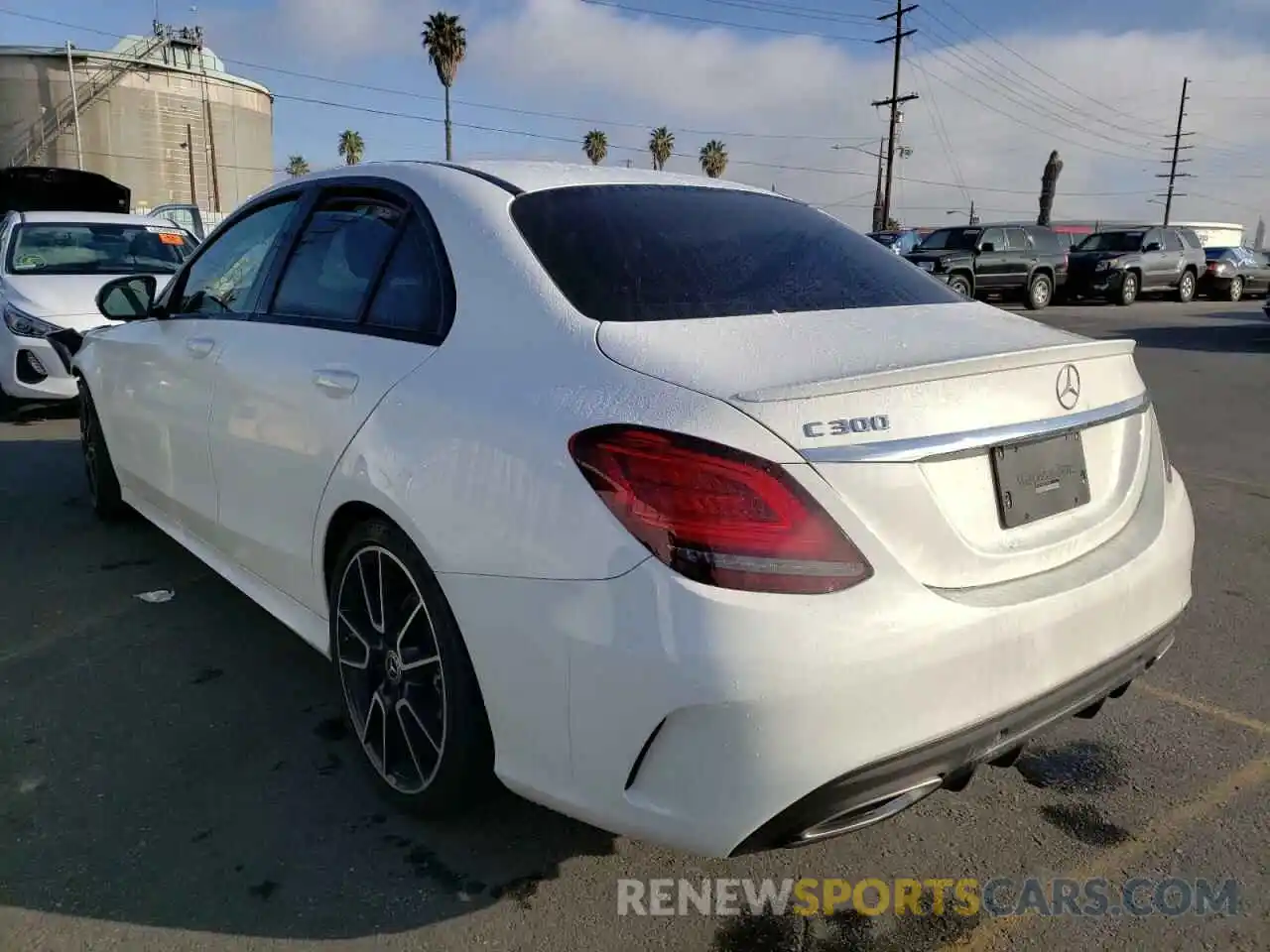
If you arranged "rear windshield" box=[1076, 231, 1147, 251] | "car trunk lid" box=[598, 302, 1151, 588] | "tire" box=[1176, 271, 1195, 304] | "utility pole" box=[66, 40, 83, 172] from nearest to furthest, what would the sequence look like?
"car trunk lid" box=[598, 302, 1151, 588], "rear windshield" box=[1076, 231, 1147, 251], "tire" box=[1176, 271, 1195, 304], "utility pole" box=[66, 40, 83, 172]

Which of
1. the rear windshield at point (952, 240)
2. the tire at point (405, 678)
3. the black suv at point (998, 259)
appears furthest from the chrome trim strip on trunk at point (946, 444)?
the rear windshield at point (952, 240)

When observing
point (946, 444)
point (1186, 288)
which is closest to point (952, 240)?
point (1186, 288)

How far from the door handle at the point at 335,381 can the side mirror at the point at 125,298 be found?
2.18 meters

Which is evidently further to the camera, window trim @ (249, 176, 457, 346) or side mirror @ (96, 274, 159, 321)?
side mirror @ (96, 274, 159, 321)

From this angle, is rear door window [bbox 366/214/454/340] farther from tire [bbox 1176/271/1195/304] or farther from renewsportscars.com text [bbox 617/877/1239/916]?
tire [bbox 1176/271/1195/304]

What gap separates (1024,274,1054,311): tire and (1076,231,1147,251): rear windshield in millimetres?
3185

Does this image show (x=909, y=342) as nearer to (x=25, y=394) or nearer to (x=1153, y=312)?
(x=25, y=394)

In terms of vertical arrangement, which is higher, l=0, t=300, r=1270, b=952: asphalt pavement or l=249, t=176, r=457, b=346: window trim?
l=249, t=176, r=457, b=346: window trim

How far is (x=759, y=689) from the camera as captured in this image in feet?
5.41

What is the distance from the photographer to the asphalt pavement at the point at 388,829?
2119mm

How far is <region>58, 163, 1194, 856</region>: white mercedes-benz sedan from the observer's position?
171cm

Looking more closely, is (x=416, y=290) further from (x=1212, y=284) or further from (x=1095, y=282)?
(x=1212, y=284)

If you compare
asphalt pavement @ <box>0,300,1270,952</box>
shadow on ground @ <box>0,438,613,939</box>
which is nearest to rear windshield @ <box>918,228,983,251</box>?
asphalt pavement @ <box>0,300,1270,952</box>

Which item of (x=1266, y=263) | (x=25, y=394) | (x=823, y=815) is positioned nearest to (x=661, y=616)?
(x=823, y=815)
